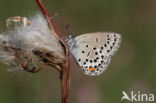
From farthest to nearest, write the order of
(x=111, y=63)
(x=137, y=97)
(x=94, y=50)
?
(x=111, y=63)
(x=137, y=97)
(x=94, y=50)

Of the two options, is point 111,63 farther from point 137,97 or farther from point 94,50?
point 94,50

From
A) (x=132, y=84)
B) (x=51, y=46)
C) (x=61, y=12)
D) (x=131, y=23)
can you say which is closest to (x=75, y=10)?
(x=61, y=12)

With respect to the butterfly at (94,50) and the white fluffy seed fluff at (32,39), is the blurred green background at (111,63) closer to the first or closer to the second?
the butterfly at (94,50)

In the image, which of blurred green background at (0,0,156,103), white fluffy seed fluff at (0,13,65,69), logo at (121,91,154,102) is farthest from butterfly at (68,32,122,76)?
logo at (121,91,154,102)

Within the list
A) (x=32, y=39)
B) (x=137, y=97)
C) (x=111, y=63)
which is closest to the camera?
(x=32, y=39)

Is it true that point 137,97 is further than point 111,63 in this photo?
No

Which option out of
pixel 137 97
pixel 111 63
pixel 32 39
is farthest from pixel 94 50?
pixel 111 63

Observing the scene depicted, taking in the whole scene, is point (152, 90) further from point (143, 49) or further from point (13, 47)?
point (13, 47)
